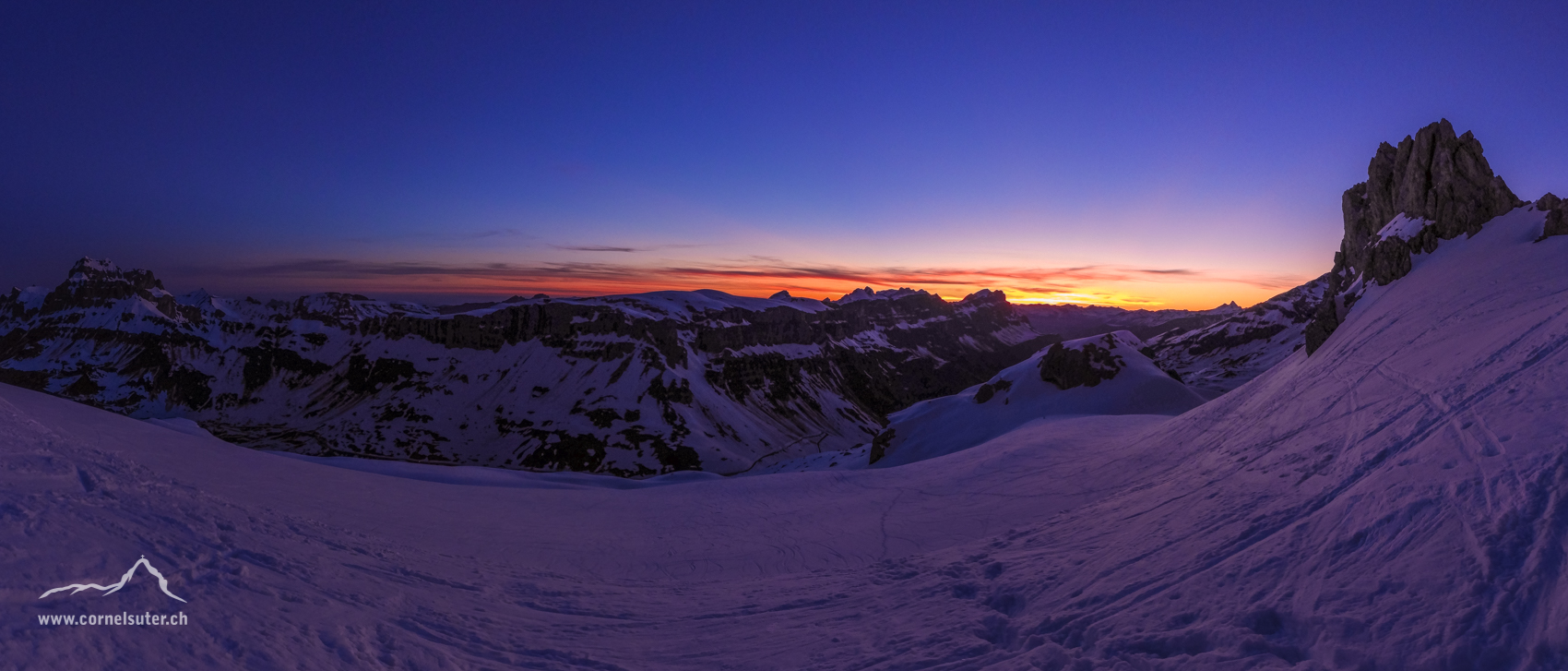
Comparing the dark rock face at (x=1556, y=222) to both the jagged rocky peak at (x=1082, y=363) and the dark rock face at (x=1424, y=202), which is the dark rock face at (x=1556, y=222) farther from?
the jagged rocky peak at (x=1082, y=363)

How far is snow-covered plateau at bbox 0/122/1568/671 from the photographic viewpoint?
8.46 meters

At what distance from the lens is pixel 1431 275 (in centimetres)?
2848

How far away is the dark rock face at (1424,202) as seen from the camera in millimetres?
32594

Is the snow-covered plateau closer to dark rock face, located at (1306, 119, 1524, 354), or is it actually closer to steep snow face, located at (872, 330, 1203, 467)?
dark rock face, located at (1306, 119, 1524, 354)

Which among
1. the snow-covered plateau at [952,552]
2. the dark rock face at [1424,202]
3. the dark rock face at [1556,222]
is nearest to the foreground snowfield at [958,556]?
the snow-covered plateau at [952,552]

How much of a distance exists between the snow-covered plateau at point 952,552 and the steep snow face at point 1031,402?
4389cm

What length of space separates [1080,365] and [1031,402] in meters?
8.88

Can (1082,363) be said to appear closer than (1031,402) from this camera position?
No

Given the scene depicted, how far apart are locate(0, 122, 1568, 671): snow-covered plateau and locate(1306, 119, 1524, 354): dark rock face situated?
6.64 meters


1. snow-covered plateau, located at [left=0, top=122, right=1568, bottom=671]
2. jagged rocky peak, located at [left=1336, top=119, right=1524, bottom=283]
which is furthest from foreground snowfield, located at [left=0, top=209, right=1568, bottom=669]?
jagged rocky peak, located at [left=1336, top=119, right=1524, bottom=283]

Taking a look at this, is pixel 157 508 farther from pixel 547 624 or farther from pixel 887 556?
pixel 887 556

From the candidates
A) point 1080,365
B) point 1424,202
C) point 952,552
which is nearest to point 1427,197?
point 1424,202

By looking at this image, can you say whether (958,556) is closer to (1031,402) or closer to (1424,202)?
(1424,202)

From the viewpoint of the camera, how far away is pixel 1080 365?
7944 cm
